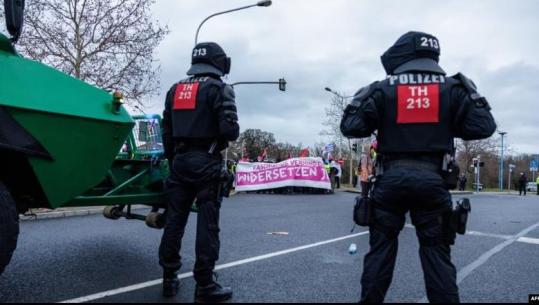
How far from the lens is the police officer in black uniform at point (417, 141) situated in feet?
9.51

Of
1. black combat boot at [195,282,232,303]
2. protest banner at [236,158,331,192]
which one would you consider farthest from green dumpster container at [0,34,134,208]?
protest banner at [236,158,331,192]

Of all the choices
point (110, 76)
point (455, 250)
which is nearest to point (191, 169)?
point (455, 250)

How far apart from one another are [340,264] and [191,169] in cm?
219

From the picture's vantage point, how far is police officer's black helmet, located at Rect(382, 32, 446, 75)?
10.1 feet

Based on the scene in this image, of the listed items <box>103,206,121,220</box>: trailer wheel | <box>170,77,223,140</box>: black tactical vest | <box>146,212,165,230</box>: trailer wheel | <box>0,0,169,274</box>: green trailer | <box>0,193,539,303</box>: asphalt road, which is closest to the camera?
<box>0,0,169,274</box>: green trailer

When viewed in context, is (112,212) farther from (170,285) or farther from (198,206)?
(198,206)

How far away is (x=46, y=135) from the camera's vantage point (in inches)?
133

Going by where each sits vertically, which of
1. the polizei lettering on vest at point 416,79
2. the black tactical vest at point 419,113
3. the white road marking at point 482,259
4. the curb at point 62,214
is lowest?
the curb at point 62,214

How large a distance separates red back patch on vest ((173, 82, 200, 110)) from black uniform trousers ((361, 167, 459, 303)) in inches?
63.8

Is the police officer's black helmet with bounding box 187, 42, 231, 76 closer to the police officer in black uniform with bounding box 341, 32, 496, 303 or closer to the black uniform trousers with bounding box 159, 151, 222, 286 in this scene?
the black uniform trousers with bounding box 159, 151, 222, 286

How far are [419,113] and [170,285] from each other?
2.32 metres

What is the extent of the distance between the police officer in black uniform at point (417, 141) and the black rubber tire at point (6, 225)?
2.43m

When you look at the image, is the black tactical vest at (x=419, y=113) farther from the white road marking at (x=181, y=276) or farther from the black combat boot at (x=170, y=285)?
the white road marking at (x=181, y=276)

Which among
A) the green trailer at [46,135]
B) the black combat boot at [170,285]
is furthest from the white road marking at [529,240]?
the green trailer at [46,135]
